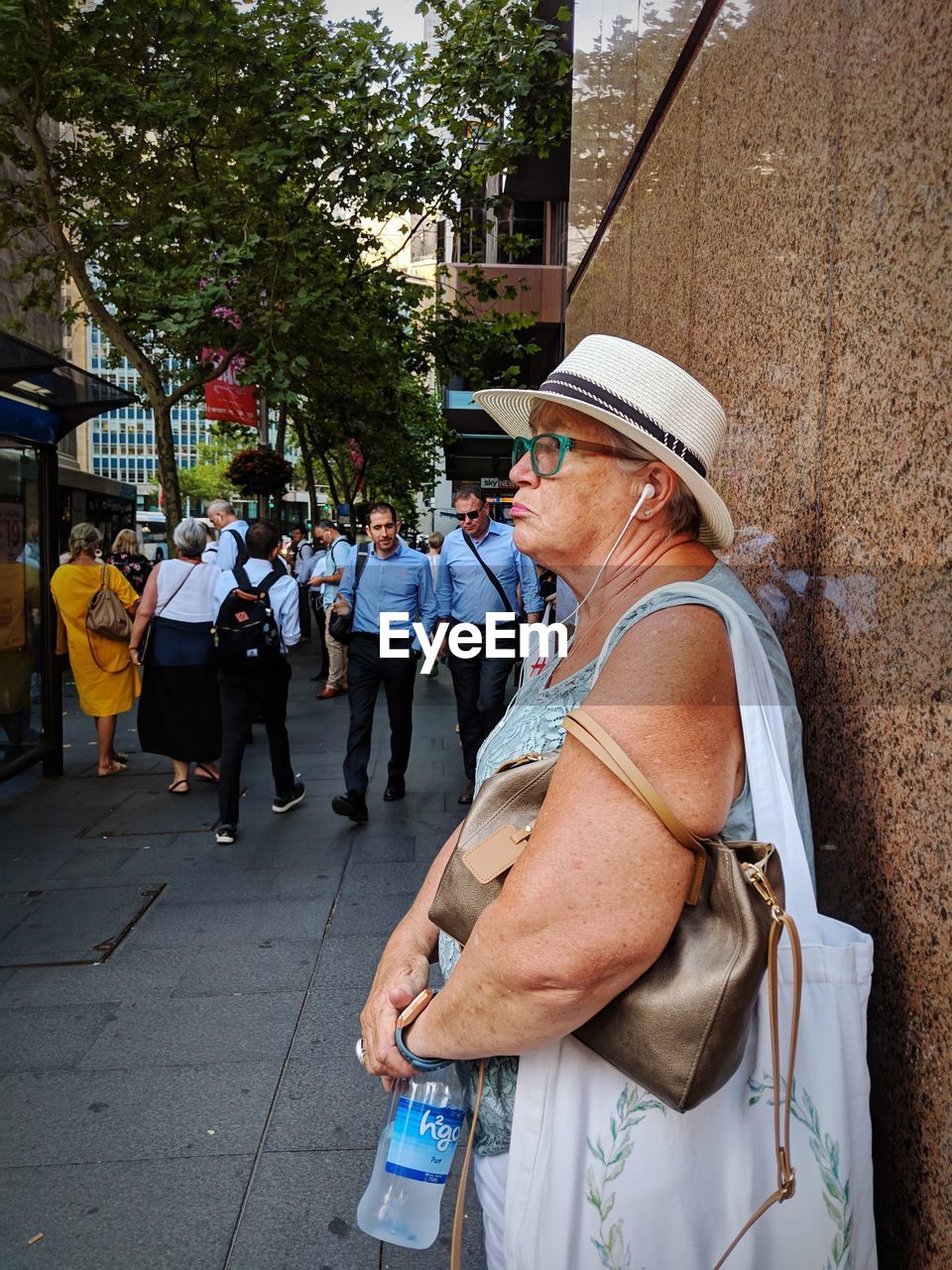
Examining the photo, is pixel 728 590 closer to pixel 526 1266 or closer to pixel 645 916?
pixel 645 916

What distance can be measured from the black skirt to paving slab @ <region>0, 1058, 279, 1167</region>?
434cm

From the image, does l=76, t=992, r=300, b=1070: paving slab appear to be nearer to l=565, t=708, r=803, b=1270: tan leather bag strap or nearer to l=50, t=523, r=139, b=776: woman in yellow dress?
l=565, t=708, r=803, b=1270: tan leather bag strap

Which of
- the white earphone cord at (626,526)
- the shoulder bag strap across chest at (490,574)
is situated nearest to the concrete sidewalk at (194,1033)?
the shoulder bag strap across chest at (490,574)

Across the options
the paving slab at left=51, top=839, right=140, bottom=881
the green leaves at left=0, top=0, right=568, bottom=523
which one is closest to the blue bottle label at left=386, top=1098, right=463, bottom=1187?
the paving slab at left=51, top=839, right=140, bottom=881

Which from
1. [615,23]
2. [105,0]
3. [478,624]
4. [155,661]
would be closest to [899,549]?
[615,23]

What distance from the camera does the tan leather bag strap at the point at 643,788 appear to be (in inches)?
44.5

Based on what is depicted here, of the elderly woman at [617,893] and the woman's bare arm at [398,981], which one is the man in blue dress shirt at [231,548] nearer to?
the woman's bare arm at [398,981]

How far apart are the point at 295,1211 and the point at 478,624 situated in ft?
17.6

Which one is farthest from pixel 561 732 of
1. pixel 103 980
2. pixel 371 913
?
pixel 371 913

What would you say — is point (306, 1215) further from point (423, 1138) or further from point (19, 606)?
point (19, 606)

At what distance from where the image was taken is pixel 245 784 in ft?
26.2

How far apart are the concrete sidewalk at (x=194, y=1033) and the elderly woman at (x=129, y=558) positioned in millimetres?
3700

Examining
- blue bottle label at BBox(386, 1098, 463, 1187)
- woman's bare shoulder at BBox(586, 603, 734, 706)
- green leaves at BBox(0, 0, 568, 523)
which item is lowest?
blue bottle label at BBox(386, 1098, 463, 1187)

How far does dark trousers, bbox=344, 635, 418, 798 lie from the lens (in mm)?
7078
